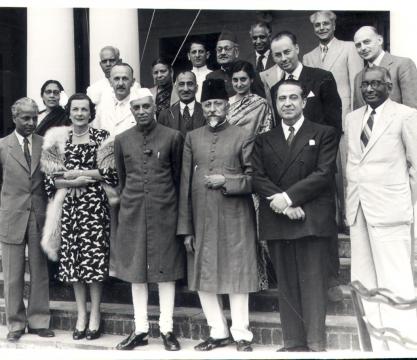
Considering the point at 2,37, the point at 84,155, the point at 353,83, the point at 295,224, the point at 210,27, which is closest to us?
the point at 295,224

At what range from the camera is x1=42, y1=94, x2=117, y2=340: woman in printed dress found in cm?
501

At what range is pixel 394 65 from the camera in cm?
498

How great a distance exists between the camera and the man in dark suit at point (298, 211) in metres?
4.34

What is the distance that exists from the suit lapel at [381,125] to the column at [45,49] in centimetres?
418

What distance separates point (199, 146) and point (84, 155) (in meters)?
0.94

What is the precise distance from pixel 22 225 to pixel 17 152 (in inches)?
23.1

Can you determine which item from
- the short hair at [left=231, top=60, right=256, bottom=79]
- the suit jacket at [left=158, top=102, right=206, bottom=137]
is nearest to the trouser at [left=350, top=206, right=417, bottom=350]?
the short hair at [left=231, top=60, right=256, bottom=79]

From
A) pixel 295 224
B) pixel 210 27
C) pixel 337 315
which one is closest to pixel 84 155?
pixel 295 224

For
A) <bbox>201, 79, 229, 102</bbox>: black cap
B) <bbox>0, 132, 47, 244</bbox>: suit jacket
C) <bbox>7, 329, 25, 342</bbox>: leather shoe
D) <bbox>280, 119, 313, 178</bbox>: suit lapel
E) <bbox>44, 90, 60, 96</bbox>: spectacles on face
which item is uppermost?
<bbox>44, 90, 60, 96</bbox>: spectacles on face

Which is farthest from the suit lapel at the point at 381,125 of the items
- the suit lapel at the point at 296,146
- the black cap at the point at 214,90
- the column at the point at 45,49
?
Result: the column at the point at 45,49

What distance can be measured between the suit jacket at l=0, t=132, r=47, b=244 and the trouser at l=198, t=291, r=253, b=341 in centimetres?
153

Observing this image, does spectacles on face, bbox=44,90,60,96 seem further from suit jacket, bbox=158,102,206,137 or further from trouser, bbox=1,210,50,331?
trouser, bbox=1,210,50,331

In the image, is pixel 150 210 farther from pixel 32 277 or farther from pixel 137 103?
pixel 32 277

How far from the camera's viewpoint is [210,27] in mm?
9469
